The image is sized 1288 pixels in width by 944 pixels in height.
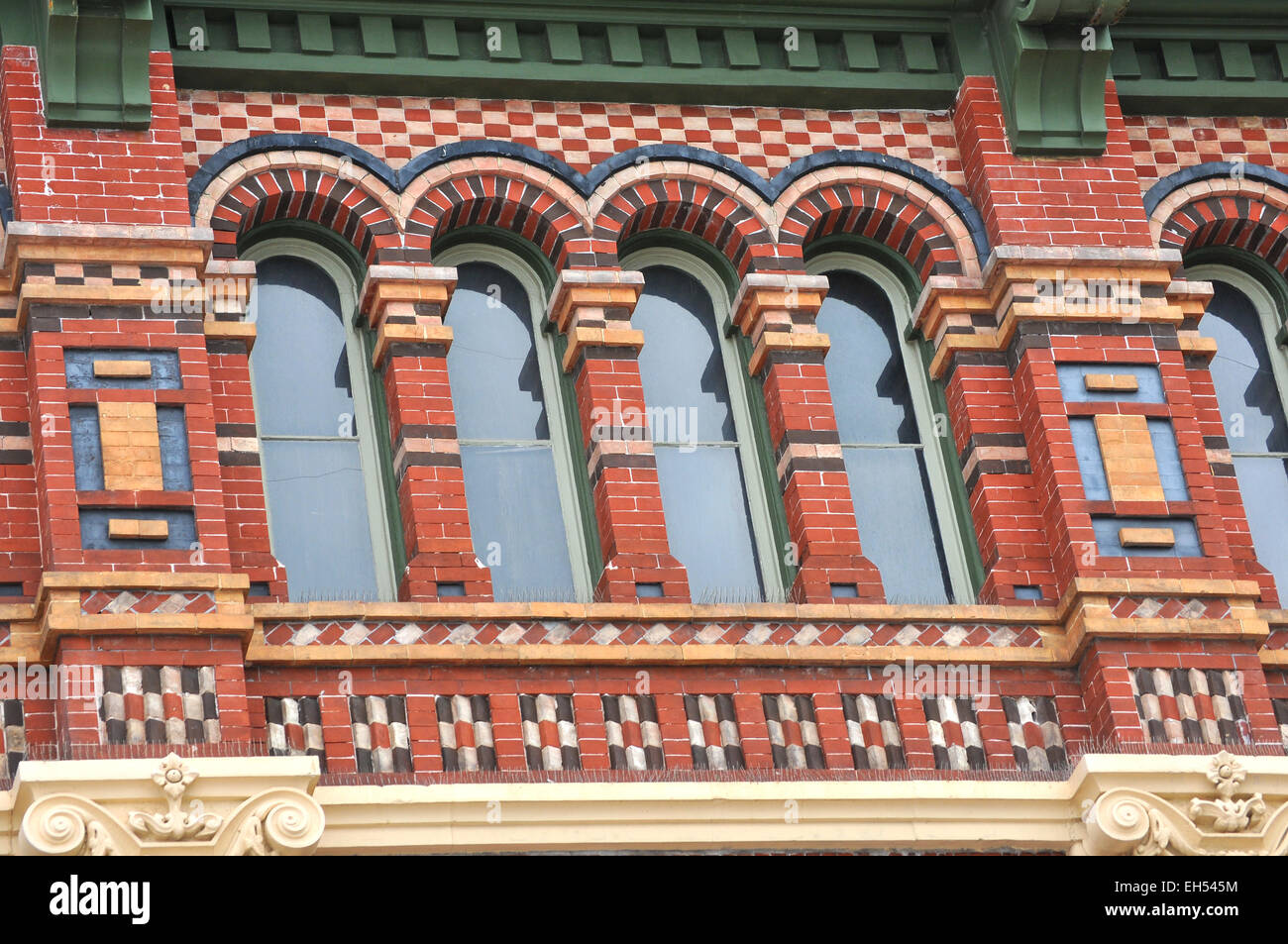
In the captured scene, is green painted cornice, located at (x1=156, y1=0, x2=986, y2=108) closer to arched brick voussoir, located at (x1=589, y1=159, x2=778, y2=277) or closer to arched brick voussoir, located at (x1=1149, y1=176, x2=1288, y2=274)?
arched brick voussoir, located at (x1=589, y1=159, x2=778, y2=277)

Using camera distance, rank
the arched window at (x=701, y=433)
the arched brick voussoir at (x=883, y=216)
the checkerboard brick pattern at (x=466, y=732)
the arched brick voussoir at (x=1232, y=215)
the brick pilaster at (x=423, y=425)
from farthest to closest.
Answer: the arched brick voussoir at (x=1232, y=215) < the arched brick voussoir at (x=883, y=216) < the arched window at (x=701, y=433) < the brick pilaster at (x=423, y=425) < the checkerboard brick pattern at (x=466, y=732)

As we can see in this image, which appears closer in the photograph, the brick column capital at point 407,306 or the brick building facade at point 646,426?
the brick building facade at point 646,426

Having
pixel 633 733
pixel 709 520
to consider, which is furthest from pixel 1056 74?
pixel 633 733

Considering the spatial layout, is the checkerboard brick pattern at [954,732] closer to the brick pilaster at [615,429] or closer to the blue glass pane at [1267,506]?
the brick pilaster at [615,429]

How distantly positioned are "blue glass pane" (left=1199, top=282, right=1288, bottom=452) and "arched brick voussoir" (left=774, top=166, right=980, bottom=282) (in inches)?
73.0

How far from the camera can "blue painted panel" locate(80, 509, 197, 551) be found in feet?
57.6

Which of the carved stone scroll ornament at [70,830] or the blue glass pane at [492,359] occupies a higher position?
the blue glass pane at [492,359]

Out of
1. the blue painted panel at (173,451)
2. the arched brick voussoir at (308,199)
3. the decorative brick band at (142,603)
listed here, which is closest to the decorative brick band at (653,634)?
the decorative brick band at (142,603)

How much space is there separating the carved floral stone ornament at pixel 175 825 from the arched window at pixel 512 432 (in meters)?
2.54

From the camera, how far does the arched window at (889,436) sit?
19375 mm

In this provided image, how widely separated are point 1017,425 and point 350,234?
421 cm

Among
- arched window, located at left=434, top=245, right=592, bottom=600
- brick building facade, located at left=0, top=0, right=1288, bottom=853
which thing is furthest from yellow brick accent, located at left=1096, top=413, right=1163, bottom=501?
arched window, located at left=434, top=245, right=592, bottom=600

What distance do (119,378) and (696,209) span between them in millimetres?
3908
